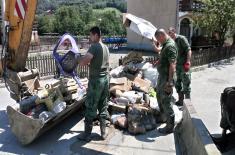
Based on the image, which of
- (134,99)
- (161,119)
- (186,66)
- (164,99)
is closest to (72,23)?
(186,66)

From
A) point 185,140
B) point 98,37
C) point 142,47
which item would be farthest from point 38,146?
point 142,47

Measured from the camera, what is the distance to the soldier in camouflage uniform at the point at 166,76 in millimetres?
5971

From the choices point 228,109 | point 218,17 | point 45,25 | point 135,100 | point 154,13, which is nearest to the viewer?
point 228,109

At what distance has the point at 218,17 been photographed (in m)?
16.7

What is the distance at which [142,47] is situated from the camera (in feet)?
84.7

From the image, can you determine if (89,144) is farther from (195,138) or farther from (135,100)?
(195,138)

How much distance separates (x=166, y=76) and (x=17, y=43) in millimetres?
3169

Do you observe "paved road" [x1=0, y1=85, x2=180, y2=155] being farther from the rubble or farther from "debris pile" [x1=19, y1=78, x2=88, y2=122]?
"debris pile" [x1=19, y1=78, x2=88, y2=122]

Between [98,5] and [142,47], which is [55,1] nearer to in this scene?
[98,5]

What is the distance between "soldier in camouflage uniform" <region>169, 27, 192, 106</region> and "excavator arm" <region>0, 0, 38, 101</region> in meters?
3.33

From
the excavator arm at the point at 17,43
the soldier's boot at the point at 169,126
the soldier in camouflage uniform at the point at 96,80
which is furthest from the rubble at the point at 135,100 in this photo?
the excavator arm at the point at 17,43

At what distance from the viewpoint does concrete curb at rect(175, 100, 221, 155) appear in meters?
3.76

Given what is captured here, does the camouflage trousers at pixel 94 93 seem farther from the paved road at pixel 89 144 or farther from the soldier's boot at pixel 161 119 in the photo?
the soldier's boot at pixel 161 119

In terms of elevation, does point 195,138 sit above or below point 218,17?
below
